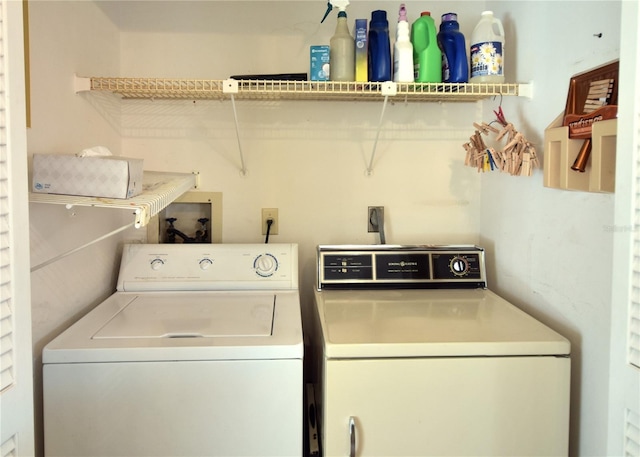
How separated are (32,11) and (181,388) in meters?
1.13

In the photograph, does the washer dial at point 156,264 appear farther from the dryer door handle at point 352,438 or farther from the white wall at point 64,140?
the dryer door handle at point 352,438

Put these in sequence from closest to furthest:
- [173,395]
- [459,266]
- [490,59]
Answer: [173,395] → [490,59] → [459,266]

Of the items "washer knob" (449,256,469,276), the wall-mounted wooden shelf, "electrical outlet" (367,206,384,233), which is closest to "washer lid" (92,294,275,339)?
"electrical outlet" (367,206,384,233)

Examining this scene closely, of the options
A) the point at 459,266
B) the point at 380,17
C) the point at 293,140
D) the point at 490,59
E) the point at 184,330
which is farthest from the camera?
the point at 293,140

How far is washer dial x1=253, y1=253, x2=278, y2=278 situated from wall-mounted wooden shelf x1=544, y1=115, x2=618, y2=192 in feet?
3.30

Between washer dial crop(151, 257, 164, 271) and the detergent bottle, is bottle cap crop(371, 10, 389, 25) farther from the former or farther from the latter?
washer dial crop(151, 257, 164, 271)

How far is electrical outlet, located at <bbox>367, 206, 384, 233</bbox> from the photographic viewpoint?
2115 millimetres

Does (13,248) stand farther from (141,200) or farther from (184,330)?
(184,330)

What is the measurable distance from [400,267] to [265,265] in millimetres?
532

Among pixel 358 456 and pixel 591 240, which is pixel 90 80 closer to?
pixel 358 456

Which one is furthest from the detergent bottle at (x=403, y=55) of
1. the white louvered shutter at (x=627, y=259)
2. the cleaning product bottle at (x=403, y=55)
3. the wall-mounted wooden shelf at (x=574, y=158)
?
the white louvered shutter at (x=627, y=259)

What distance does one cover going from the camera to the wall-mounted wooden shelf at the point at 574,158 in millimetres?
1185

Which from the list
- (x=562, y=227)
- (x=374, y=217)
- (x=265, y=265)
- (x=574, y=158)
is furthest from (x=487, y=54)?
(x=265, y=265)

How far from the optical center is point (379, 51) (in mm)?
1766
